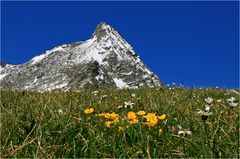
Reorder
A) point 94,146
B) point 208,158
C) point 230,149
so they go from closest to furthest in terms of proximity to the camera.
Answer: point 208,158 → point 230,149 → point 94,146

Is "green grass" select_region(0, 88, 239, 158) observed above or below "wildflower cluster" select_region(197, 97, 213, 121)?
below

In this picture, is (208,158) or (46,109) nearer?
(208,158)

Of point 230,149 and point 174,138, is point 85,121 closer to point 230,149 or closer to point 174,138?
point 174,138

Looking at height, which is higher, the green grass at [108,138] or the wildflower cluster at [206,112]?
the wildflower cluster at [206,112]

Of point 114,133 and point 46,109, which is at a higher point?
point 46,109

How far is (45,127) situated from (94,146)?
104cm

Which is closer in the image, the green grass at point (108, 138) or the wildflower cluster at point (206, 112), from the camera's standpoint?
the green grass at point (108, 138)

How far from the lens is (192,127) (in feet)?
24.4

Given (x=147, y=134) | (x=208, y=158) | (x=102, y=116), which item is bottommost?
(x=208, y=158)

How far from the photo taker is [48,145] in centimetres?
680

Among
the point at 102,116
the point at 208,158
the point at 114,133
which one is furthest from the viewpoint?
the point at 102,116

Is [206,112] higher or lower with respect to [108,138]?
higher

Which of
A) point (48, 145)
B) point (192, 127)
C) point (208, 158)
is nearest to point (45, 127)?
point (48, 145)

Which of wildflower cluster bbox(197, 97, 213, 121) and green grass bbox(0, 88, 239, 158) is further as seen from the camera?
wildflower cluster bbox(197, 97, 213, 121)
